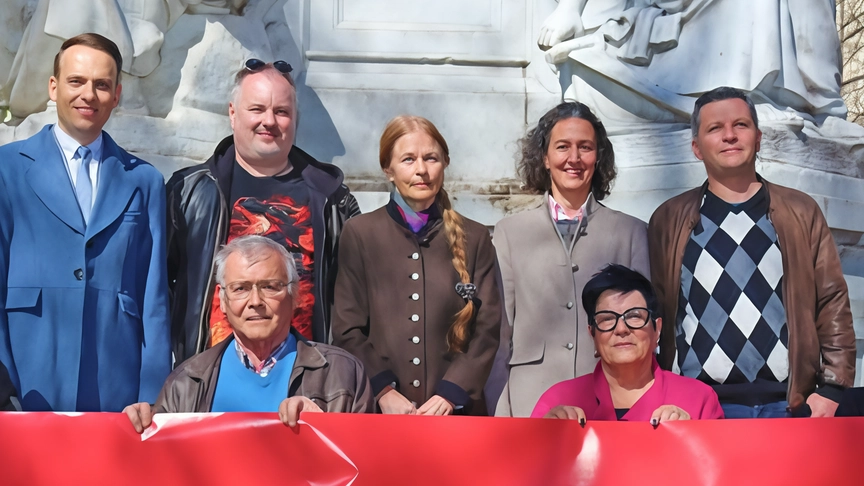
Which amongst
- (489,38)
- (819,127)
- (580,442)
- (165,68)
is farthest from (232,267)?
(819,127)

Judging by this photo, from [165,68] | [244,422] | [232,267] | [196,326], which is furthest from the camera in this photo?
[165,68]

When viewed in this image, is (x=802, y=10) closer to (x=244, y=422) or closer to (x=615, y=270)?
(x=615, y=270)

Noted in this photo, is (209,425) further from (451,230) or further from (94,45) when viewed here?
(94,45)

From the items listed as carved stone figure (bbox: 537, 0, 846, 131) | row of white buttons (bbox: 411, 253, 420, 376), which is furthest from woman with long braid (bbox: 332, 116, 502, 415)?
carved stone figure (bbox: 537, 0, 846, 131)

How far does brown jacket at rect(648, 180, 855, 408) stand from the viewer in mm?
3973

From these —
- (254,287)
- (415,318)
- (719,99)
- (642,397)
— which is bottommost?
(642,397)

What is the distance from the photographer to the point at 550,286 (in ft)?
14.0

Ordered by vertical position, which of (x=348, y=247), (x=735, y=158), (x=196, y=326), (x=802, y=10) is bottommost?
(x=196, y=326)

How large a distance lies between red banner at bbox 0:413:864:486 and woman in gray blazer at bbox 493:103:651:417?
0.71 meters

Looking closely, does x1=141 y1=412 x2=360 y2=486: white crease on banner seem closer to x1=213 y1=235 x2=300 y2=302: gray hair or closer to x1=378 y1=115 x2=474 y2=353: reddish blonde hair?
x1=213 y1=235 x2=300 y2=302: gray hair

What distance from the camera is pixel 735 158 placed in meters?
4.16

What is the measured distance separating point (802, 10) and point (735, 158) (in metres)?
2.30

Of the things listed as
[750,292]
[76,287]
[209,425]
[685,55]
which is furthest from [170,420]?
[685,55]

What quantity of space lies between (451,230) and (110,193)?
3.65ft
